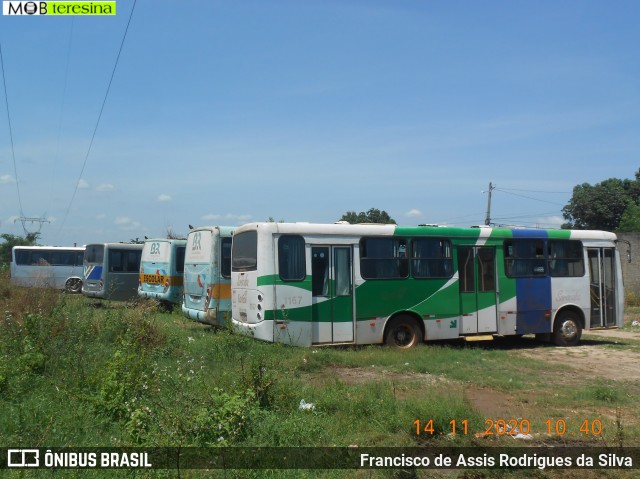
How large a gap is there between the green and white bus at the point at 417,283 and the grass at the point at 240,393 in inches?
43.1

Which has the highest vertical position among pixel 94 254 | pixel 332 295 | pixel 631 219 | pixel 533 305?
pixel 631 219

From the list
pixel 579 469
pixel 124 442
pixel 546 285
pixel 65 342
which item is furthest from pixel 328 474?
pixel 546 285

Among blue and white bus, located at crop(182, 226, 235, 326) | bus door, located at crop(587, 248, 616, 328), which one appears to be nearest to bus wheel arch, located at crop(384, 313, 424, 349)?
blue and white bus, located at crop(182, 226, 235, 326)

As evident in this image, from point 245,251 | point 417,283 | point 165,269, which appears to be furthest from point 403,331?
point 165,269

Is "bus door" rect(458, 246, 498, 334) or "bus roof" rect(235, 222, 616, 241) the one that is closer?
"bus roof" rect(235, 222, 616, 241)

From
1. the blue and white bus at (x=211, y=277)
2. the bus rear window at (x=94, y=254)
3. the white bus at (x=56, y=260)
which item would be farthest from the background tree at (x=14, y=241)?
the blue and white bus at (x=211, y=277)

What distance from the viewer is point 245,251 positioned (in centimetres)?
1338

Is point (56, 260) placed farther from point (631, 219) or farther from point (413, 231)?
point (631, 219)

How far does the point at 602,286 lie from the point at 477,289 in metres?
4.07

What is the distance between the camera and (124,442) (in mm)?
5918

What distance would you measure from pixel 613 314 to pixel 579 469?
1162cm

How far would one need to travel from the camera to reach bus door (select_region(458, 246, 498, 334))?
1439 centimetres

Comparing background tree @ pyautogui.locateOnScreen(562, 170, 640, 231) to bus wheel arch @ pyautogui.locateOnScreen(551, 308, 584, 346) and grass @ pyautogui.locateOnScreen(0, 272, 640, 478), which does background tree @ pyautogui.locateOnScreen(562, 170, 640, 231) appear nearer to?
bus wheel arch @ pyautogui.locateOnScreen(551, 308, 584, 346)

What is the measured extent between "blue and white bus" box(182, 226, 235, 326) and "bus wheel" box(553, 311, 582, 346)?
8.39 meters
